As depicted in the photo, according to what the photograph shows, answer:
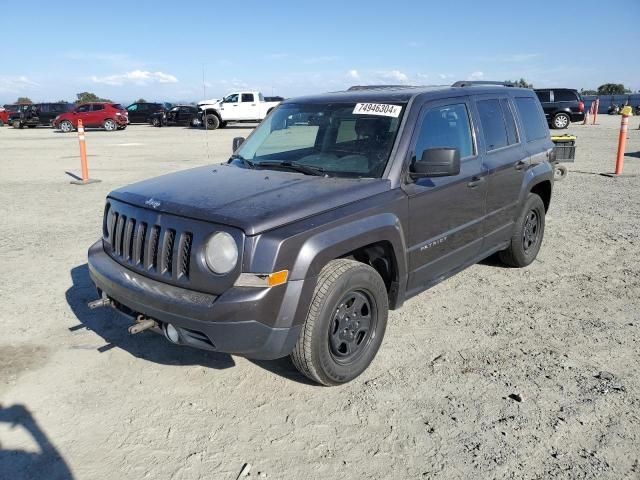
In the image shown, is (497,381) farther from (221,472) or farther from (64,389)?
(64,389)

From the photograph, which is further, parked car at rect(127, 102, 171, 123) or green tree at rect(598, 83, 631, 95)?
green tree at rect(598, 83, 631, 95)

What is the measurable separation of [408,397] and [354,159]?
170 centimetres

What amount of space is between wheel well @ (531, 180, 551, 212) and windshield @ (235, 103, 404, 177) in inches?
99.2

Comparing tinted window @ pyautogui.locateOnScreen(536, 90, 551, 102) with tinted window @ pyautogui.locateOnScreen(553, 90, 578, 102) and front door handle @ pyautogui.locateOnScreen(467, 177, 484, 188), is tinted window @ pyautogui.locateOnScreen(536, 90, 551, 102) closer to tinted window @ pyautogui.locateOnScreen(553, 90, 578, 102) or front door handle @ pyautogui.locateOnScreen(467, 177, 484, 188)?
tinted window @ pyautogui.locateOnScreen(553, 90, 578, 102)

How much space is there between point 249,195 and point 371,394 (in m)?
1.49

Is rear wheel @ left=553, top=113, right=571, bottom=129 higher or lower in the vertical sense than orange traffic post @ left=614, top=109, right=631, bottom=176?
higher

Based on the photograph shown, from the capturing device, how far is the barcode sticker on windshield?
3.92m

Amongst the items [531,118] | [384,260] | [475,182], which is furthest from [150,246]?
[531,118]

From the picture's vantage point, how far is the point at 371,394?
3361 mm

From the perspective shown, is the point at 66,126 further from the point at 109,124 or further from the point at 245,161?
the point at 245,161

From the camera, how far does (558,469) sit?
263 centimetres

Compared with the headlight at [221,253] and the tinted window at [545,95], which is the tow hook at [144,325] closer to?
the headlight at [221,253]

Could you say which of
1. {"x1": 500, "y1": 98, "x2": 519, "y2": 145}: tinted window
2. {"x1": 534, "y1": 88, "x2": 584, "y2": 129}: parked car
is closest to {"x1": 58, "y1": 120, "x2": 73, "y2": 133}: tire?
{"x1": 534, "y1": 88, "x2": 584, "y2": 129}: parked car

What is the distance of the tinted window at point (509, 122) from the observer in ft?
16.6
